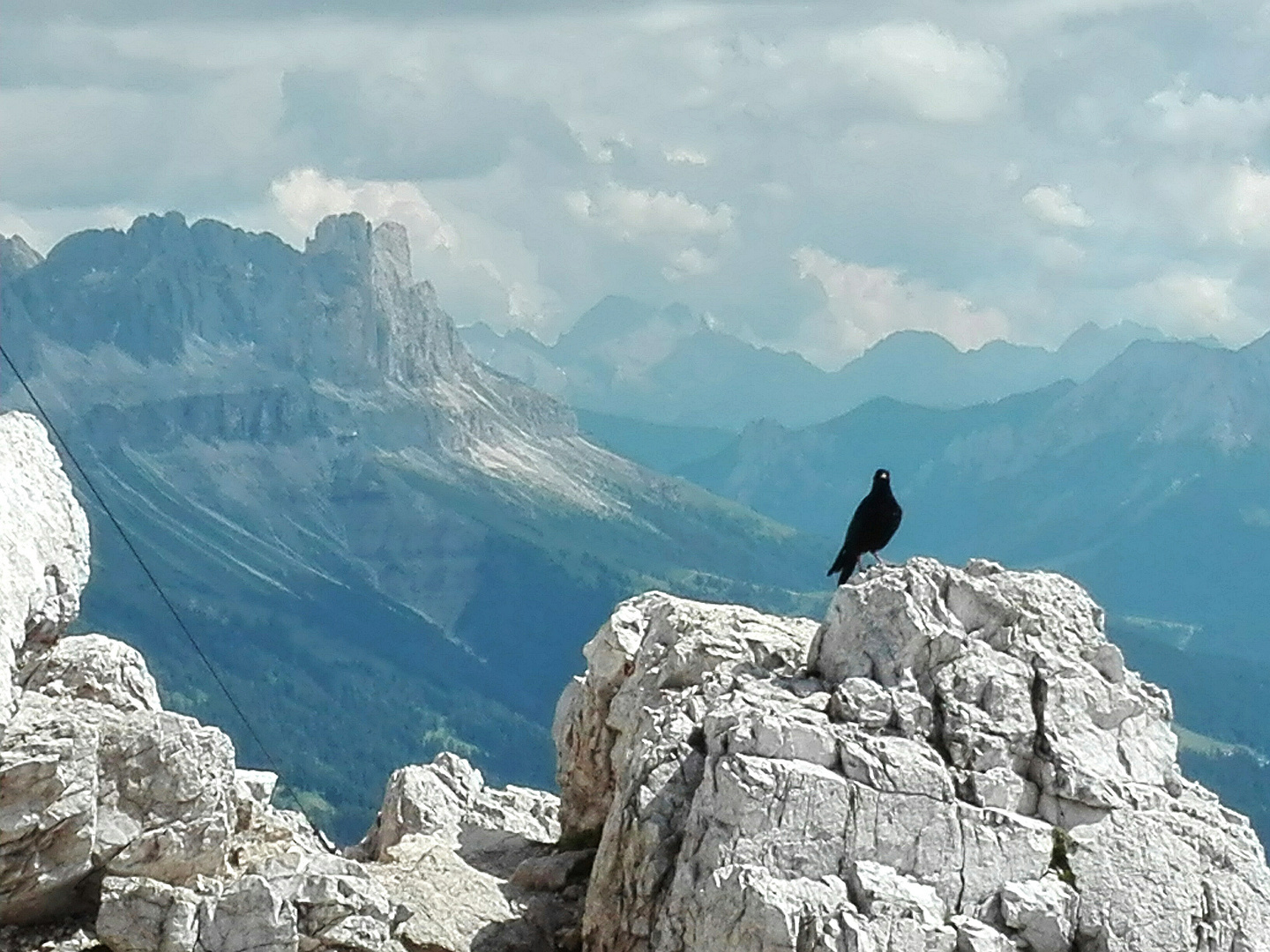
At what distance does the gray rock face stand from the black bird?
2455 millimetres

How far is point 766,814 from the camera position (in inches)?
1267

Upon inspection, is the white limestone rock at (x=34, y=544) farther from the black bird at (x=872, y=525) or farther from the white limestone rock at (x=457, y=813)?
the black bird at (x=872, y=525)

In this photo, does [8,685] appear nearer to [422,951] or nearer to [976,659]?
[422,951]

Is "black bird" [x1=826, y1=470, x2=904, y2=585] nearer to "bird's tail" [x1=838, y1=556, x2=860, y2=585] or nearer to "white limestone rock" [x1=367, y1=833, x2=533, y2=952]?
"bird's tail" [x1=838, y1=556, x2=860, y2=585]

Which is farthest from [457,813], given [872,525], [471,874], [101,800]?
[101,800]

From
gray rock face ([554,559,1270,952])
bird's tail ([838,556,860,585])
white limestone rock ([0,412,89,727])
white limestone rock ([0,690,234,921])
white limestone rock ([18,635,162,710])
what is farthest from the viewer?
bird's tail ([838,556,860,585])

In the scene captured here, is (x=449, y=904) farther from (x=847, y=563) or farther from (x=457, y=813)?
(x=457, y=813)

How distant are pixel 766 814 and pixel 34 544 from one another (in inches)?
585

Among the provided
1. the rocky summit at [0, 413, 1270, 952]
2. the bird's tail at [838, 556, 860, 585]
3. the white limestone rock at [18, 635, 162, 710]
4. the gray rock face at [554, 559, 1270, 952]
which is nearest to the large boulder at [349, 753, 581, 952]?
the rocky summit at [0, 413, 1270, 952]

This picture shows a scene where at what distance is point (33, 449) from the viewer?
3625 cm

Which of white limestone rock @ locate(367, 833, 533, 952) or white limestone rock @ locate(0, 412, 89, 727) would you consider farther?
white limestone rock @ locate(367, 833, 533, 952)

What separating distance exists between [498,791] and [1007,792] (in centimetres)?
2836

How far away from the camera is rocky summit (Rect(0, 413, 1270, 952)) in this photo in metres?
31.2

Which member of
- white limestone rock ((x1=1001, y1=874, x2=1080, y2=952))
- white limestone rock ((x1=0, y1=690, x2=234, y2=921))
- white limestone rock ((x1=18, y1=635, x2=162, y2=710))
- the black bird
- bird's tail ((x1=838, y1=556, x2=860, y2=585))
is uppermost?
the black bird
